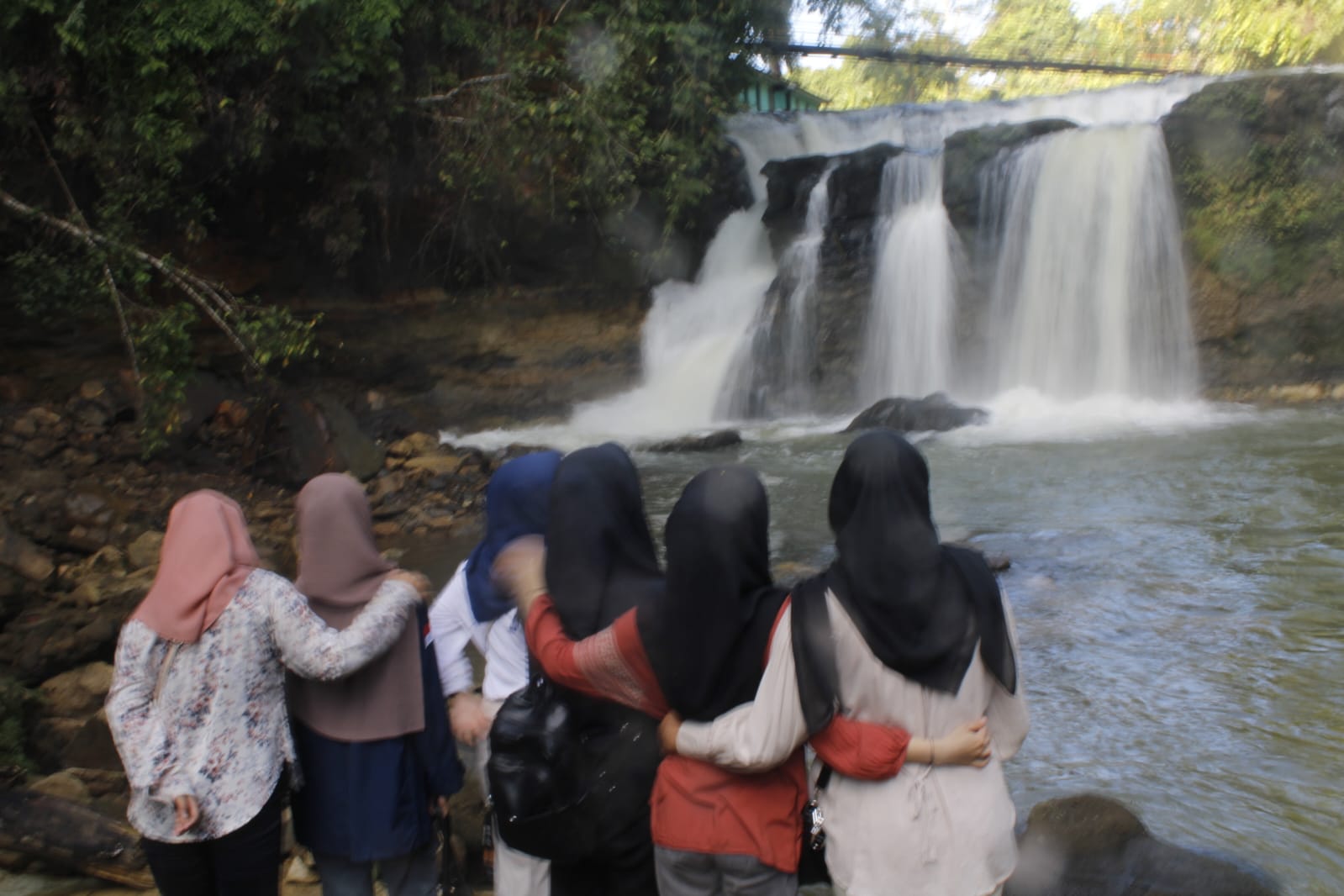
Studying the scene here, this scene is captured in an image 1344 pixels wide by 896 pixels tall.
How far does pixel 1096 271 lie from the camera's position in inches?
577

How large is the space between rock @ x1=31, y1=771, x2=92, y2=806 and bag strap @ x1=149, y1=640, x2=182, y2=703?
2236mm

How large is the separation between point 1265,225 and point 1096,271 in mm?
2066

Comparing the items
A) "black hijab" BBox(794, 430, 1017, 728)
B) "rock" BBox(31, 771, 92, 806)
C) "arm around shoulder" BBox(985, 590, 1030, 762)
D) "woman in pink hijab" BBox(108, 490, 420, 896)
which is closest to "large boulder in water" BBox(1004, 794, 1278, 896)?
"arm around shoulder" BBox(985, 590, 1030, 762)

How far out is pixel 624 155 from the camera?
526 inches

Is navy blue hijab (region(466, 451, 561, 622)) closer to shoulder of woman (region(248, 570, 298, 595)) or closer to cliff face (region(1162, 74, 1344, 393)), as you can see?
shoulder of woman (region(248, 570, 298, 595))

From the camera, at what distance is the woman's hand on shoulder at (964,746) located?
7.04ft

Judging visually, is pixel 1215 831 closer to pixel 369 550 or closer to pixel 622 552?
pixel 622 552

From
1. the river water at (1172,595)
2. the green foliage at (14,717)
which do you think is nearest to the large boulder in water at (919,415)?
the river water at (1172,595)

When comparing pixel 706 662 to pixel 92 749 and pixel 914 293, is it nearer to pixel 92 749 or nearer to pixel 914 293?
pixel 92 749

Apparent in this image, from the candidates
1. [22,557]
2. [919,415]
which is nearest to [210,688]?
[22,557]

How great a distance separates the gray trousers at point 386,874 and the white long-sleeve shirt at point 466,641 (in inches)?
17.2

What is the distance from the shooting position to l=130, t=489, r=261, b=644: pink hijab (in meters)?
2.54

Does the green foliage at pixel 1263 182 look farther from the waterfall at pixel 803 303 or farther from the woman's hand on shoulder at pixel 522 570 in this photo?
the woman's hand on shoulder at pixel 522 570

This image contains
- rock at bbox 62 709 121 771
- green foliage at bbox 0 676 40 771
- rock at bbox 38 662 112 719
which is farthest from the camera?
rock at bbox 38 662 112 719
